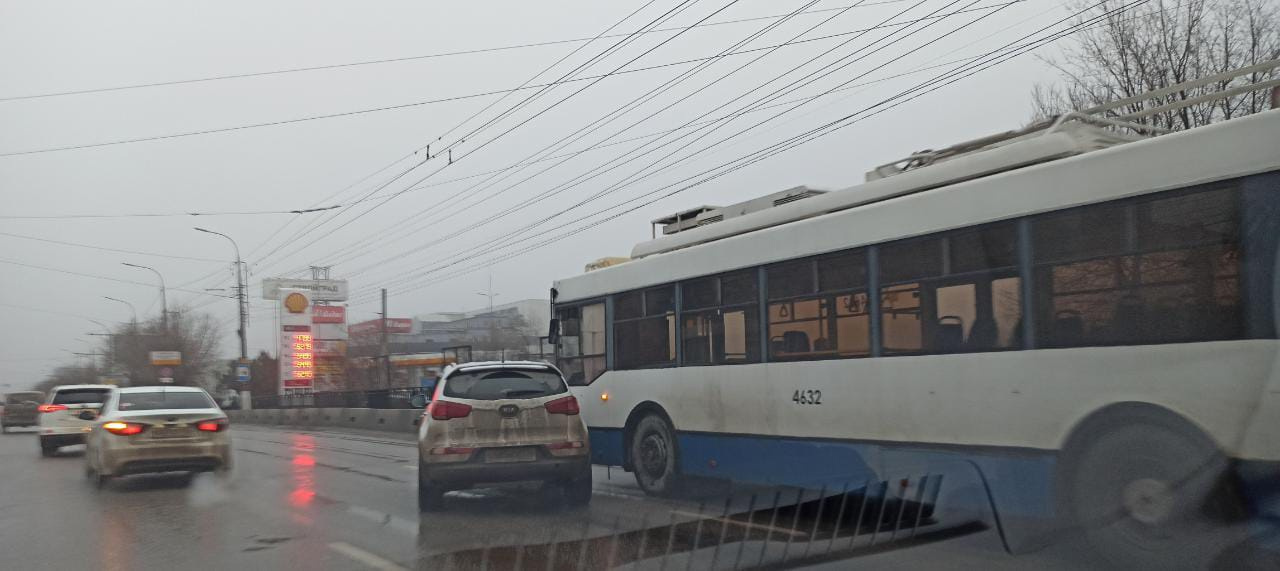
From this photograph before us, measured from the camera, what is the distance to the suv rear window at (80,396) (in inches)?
882

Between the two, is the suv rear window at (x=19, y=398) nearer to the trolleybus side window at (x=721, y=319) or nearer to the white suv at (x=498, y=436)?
the white suv at (x=498, y=436)

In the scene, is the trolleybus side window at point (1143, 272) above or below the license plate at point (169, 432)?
above

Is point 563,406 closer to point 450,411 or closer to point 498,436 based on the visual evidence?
point 498,436

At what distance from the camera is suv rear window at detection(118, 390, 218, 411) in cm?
1372

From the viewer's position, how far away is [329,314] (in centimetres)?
9206

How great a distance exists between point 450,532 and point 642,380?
372cm

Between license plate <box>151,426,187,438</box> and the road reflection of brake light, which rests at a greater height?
license plate <box>151,426,187,438</box>

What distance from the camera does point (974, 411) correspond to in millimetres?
7457

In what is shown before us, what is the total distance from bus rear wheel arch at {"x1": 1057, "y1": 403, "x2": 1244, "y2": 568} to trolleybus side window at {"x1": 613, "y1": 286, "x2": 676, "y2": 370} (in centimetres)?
539

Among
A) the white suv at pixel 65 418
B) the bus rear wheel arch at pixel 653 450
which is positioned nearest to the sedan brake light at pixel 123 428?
the bus rear wheel arch at pixel 653 450

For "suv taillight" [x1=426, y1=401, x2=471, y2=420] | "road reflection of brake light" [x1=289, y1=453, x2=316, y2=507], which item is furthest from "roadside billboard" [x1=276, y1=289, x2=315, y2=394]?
"suv taillight" [x1=426, y1=401, x2=471, y2=420]

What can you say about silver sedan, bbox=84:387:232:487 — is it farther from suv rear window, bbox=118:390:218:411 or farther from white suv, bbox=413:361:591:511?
white suv, bbox=413:361:591:511

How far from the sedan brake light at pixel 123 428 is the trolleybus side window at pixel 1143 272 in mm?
11693

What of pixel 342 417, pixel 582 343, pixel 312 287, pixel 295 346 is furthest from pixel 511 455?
pixel 312 287
